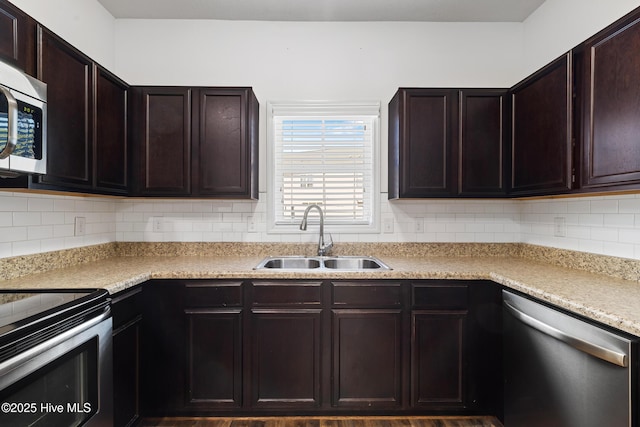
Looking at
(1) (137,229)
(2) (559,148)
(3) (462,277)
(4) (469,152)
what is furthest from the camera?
(1) (137,229)

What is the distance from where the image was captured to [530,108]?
82.9 inches

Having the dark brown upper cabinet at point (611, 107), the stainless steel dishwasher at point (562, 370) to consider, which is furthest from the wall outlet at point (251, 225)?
the dark brown upper cabinet at point (611, 107)

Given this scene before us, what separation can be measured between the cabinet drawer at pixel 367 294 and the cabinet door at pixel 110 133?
1.50m

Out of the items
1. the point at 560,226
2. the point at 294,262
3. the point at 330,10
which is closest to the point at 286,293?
the point at 294,262

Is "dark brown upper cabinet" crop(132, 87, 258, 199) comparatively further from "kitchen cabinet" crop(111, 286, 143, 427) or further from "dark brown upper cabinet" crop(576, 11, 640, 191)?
"dark brown upper cabinet" crop(576, 11, 640, 191)

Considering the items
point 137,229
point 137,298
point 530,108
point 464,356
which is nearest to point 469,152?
point 530,108

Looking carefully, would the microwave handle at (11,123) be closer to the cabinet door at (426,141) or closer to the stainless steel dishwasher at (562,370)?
the cabinet door at (426,141)

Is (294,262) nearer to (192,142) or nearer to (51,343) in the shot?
(192,142)

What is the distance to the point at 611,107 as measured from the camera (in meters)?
1.53

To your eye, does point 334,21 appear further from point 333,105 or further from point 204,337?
point 204,337

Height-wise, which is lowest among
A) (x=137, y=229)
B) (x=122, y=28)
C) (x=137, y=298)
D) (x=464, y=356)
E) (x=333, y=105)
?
(x=464, y=356)

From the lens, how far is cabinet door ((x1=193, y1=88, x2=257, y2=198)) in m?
2.30

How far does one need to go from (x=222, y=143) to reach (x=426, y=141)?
140 cm

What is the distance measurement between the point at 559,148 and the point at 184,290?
225cm
